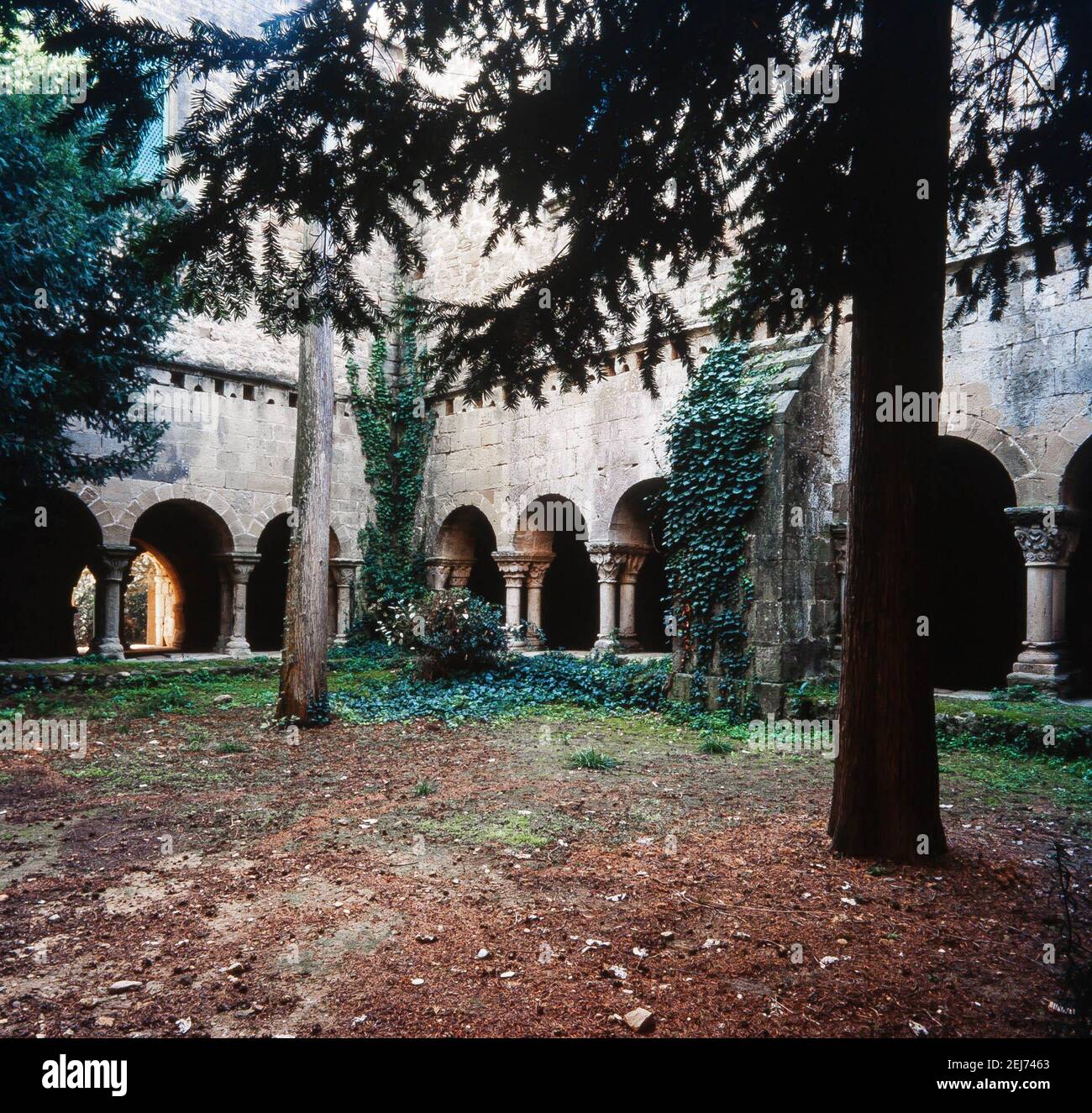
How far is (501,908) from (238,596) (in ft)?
30.7

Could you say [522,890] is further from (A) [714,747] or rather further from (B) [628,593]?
(B) [628,593]

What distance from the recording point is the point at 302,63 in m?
2.48

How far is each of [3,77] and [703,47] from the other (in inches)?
318

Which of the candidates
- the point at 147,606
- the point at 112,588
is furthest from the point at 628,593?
the point at 147,606

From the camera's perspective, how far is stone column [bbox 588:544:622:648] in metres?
9.75

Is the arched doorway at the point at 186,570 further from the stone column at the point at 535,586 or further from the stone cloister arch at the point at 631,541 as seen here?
the stone cloister arch at the point at 631,541

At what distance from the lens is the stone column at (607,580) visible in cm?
975

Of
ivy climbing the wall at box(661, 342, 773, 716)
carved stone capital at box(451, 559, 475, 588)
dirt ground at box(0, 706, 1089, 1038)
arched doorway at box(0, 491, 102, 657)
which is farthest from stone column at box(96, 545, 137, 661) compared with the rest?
ivy climbing the wall at box(661, 342, 773, 716)

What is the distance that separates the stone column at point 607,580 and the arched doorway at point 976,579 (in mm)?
3948

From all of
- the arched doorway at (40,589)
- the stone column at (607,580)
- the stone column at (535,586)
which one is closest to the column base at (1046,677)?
the stone column at (607,580)

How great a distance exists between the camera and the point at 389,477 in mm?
12664

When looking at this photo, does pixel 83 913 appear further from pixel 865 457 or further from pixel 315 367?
pixel 315 367

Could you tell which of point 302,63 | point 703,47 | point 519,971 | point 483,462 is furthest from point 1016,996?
point 483,462

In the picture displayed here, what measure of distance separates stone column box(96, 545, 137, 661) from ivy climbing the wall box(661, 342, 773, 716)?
7170 millimetres
